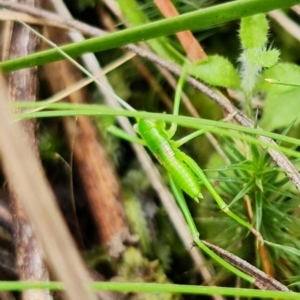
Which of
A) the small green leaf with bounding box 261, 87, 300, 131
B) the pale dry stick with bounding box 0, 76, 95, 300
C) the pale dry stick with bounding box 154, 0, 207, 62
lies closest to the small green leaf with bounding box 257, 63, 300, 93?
the small green leaf with bounding box 261, 87, 300, 131

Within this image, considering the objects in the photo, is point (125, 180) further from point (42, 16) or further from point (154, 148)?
point (42, 16)

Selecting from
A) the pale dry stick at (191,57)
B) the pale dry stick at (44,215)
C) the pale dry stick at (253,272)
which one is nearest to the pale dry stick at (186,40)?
the pale dry stick at (191,57)

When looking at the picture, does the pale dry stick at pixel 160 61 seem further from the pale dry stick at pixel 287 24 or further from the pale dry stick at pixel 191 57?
the pale dry stick at pixel 287 24

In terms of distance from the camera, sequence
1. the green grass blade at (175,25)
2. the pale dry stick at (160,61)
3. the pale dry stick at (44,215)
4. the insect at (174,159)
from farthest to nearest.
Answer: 1. the pale dry stick at (160,61)
2. the insect at (174,159)
3. the green grass blade at (175,25)
4. the pale dry stick at (44,215)

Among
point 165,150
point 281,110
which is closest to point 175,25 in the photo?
point 165,150

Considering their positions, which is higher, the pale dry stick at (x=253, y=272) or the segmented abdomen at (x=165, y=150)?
the segmented abdomen at (x=165, y=150)

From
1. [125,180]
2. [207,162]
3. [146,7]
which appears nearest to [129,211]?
[125,180]
